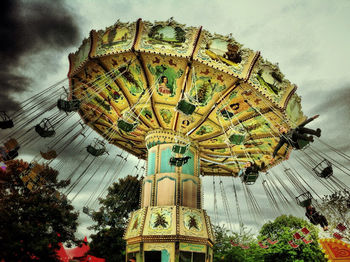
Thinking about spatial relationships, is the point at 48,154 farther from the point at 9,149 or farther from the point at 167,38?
the point at 167,38

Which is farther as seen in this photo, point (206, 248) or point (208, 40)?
point (206, 248)

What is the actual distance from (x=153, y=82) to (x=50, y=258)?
274 inches

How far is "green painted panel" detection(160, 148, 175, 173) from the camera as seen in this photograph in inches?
455

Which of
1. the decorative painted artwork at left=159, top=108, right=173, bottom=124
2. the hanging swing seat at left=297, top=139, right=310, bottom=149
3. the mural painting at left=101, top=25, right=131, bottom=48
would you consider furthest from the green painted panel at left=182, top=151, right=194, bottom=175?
the mural painting at left=101, top=25, right=131, bottom=48

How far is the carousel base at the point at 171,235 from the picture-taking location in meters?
9.48

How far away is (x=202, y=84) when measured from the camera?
398 inches

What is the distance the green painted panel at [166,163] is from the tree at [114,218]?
19.2ft

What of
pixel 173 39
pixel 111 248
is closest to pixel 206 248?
pixel 173 39

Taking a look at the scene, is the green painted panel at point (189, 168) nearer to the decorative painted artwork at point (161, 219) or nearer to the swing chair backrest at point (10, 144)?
the decorative painted artwork at point (161, 219)

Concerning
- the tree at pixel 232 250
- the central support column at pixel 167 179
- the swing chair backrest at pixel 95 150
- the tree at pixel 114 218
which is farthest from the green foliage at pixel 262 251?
the swing chair backrest at pixel 95 150

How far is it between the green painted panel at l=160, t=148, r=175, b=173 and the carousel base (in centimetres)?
176

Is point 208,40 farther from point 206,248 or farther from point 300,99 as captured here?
point 206,248

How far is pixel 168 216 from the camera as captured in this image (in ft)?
33.1

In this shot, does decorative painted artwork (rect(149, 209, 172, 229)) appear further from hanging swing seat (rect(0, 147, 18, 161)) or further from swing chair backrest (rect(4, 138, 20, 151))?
swing chair backrest (rect(4, 138, 20, 151))
